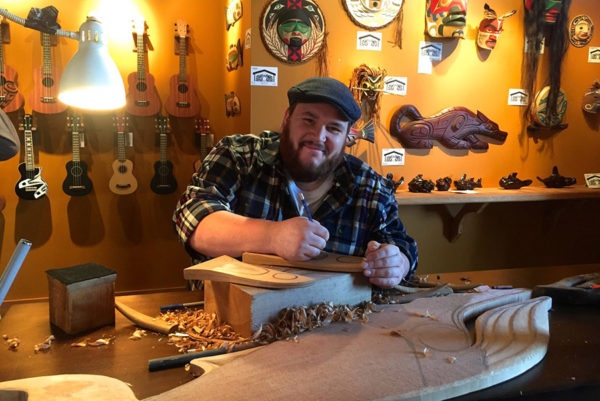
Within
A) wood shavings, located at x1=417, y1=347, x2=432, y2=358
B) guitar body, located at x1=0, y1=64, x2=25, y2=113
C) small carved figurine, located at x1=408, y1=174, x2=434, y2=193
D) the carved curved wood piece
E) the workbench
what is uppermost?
guitar body, located at x1=0, y1=64, x2=25, y2=113

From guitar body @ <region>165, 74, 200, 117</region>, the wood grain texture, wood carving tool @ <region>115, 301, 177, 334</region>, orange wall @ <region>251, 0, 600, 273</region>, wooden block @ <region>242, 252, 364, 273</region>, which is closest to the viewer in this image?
the wood grain texture

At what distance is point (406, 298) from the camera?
133cm

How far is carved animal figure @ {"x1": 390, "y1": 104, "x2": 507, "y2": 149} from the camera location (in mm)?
3029

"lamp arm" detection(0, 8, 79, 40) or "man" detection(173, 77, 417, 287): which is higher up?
"lamp arm" detection(0, 8, 79, 40)

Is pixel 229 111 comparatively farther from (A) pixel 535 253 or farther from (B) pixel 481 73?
(A) pixel 535 253

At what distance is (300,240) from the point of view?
1229mm

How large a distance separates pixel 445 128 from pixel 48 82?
2812mm

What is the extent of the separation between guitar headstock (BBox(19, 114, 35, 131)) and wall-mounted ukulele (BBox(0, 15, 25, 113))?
0.08 metres

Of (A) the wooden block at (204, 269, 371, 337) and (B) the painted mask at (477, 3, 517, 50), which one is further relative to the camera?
(B) the painted mask at (477, 3, 517, 50)

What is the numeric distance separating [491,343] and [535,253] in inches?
120

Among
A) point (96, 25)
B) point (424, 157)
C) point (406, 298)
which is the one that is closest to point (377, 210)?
point (406, 298)

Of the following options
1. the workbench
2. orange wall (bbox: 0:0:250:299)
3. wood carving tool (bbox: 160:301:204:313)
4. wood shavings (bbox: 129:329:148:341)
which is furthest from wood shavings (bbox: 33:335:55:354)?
orange wall (bbox: 0:0:250:299)

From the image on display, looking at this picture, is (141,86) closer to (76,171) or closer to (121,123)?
(121,123)

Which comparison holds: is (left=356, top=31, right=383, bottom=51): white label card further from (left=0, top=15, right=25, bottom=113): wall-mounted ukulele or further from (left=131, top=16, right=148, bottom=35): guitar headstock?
(left=0, top=15, right=25, bottom=113): wall-mounted ukulele
